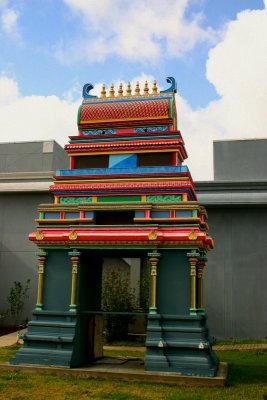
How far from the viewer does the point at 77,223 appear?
52.2ft

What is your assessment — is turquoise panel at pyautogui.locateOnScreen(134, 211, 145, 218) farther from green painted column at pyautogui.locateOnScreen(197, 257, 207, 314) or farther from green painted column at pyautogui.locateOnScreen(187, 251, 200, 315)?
green painted column at pyautogui.locateOnScreen(197, 257, 207, 314)

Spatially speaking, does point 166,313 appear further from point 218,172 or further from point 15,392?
point 218,172

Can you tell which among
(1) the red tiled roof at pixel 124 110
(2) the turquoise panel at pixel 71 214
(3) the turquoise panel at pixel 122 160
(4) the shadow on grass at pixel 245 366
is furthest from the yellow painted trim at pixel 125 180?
(4) the shadow on grass at pixel 245 366

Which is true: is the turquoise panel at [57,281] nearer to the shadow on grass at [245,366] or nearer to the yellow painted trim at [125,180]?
the yellow painted trim at [125,180]

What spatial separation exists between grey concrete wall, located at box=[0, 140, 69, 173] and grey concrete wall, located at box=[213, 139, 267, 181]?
35.2 ft

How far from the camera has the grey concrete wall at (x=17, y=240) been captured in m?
29.6

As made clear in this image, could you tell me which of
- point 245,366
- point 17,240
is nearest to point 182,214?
point 245,366

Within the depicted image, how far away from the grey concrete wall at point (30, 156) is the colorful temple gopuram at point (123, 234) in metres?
14.3

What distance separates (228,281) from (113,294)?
686 centimetres

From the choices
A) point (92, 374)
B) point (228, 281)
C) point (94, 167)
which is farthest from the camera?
point (228, 281)

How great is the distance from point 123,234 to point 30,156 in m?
18.7

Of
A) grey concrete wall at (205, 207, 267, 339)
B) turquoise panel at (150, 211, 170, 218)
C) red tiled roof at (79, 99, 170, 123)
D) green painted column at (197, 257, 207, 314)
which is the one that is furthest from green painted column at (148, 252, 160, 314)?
grey concrete wall at (205, 207, 267, 339)

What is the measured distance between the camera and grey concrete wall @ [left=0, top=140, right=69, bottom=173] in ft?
104

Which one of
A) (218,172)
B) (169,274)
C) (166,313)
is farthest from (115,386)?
(218,172)
